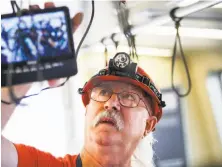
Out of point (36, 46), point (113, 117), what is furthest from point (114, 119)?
point (36, 46)

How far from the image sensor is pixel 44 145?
0.69 meters

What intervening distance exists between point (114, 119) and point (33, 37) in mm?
238

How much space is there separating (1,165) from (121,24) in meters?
0.40

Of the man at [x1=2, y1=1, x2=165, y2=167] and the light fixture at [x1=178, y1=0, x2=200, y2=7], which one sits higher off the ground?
the light fixture at [x1=178, y1=0, x2=200, y2=7]

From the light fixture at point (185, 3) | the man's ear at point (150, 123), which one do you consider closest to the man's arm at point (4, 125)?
the man's ear at point (150, 123)

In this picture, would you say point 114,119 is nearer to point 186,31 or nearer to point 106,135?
point 106,135

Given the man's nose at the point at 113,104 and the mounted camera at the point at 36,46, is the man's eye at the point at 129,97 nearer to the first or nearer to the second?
the man's nose at the point at 113,104

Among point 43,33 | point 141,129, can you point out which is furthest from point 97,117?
point 43,33

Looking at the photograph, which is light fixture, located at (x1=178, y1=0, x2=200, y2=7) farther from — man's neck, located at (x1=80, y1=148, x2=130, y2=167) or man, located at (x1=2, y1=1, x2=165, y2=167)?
man's neck, located at (x1=80, y1=148, x2=130, y2=167)

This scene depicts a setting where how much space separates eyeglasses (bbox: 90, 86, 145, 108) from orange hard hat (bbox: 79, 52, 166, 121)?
0.05 feet

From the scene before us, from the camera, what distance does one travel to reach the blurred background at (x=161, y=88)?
70 centimetres

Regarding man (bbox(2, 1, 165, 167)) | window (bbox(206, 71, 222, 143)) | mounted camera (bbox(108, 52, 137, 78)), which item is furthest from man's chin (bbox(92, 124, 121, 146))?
window (bbox(206, 71, 222, 143))

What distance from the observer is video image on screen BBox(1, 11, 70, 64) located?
62 centimetres

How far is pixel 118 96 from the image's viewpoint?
0.71m
